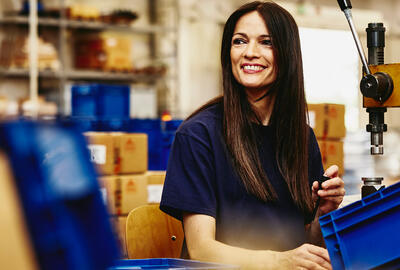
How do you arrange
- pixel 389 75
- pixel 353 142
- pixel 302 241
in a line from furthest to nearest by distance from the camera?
pixel 353 142
pixel 302 241
pixel 389 75

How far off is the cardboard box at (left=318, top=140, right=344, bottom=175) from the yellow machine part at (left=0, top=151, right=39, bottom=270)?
3.45 m

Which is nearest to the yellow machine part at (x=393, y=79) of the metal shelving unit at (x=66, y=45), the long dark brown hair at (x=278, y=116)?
the long dark brown hair at (x=278, y=116)

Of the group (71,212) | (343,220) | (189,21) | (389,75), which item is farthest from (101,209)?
(189,21)

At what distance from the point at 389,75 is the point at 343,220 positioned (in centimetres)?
48

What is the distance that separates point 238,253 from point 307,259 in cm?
20

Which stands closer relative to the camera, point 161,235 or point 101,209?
point 101,209

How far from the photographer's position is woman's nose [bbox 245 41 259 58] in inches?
69.2

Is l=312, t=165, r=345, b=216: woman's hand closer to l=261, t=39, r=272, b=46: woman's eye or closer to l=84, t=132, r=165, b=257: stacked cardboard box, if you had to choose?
l=261, t=39, r=272, b=46: woman's eye

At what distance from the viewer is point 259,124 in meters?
1.76

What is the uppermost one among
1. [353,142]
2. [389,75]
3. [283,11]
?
[283,11]

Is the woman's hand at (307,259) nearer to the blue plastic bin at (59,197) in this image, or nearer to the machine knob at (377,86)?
the machine knob at (377,86)

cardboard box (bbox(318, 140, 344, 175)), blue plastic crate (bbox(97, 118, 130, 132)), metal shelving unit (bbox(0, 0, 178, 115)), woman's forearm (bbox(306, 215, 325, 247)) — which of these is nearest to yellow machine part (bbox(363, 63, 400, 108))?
woman's forearm (bbox(306, 215, 325, 247))

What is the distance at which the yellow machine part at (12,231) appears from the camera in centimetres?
47

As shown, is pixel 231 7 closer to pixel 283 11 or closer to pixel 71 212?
pixel 283 11
